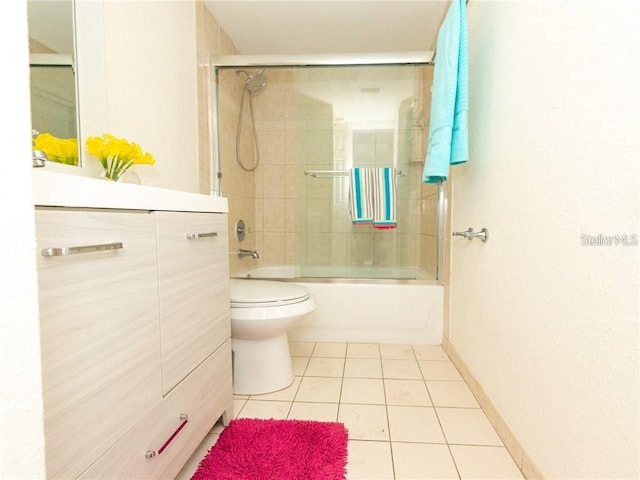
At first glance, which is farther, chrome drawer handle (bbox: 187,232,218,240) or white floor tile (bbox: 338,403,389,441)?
white floor tile (bbox: 338,403,389,441)

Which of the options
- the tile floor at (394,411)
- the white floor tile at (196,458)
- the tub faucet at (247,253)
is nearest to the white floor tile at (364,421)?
the tile floor at (394,411)

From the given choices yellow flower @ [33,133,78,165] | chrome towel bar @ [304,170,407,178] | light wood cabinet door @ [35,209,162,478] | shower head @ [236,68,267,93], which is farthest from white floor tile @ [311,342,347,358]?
shower head @ [236,68,267,93]

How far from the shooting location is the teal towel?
1.36 meters

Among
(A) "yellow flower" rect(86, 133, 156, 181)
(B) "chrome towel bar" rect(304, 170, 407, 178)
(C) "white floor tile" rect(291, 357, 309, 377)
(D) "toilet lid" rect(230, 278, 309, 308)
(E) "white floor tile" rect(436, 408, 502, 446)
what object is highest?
(B) "chrome towel bar" rect(304, 170, 407, 178)

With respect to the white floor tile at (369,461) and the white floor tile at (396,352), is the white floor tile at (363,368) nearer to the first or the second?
the white floor tile at (396,352)

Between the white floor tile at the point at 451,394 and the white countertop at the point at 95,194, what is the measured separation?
1203 millimetres

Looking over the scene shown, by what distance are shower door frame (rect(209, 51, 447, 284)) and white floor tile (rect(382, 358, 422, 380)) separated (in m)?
0.50

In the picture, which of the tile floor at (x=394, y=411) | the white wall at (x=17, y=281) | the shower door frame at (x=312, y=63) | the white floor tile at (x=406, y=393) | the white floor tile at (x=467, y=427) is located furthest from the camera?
the shower door frame at (x=312, y=63)

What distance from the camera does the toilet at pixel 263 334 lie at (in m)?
1.42

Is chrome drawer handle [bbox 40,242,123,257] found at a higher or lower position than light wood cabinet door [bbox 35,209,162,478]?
higher

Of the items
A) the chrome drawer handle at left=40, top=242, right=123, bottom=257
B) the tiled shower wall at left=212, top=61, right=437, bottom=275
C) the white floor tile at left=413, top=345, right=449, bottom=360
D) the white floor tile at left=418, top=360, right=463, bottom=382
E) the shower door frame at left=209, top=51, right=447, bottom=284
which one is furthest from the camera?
the tiled shower wall at left=212, top=61, right=437, bottom=275

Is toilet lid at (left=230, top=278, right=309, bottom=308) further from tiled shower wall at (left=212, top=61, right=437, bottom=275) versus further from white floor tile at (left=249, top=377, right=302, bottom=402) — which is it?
tiled shower wall at (left=212, top=61, right=437, bottom=275)

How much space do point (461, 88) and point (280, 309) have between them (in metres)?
1.11

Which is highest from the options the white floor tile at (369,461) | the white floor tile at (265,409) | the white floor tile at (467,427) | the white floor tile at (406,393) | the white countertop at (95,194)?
the white countertop at (95,194)
